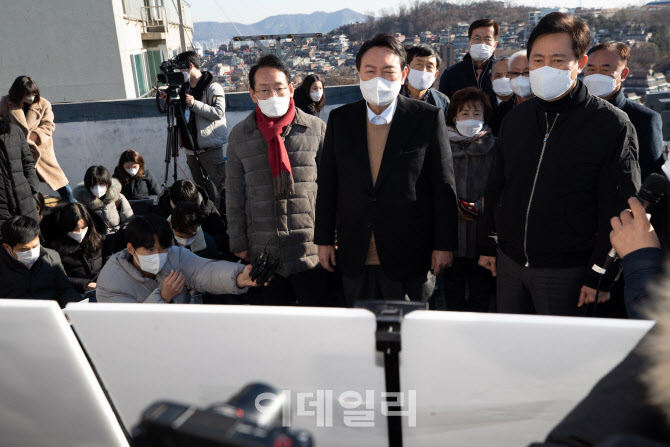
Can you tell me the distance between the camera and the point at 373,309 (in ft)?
4.77

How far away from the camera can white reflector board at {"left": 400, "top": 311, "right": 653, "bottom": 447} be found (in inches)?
54.0

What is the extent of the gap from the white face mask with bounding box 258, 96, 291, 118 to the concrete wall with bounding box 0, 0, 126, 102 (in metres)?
16.8

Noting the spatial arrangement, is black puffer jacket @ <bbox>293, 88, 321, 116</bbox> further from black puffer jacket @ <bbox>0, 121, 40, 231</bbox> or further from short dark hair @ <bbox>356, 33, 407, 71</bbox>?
short dark hair @ <bbox>356, 33, 407, 71</bbox>

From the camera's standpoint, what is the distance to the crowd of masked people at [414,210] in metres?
2.19

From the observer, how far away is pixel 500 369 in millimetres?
1426

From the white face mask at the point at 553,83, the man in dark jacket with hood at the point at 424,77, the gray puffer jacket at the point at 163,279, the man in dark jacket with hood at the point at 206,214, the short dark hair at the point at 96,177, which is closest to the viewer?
the white face mask at the point at 553,83

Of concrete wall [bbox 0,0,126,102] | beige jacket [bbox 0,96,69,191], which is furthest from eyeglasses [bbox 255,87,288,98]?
concrete wall [bbox 0,0,126,102]

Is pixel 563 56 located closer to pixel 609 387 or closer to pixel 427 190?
pixel 427 190

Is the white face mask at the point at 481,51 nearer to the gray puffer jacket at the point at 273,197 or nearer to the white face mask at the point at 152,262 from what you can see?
the gray puffer jacket at the point at 273,197

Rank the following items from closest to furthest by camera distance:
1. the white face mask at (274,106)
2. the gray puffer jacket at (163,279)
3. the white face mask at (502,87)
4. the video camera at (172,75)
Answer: the gray puffer jacket at (163,279) < the white face mask at (274,106) < the white face mask at (502,87) < the video camera at (172,75)

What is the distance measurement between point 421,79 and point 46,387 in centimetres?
309

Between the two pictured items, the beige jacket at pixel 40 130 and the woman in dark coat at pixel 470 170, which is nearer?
the woman in dark coat at pixel 470 170

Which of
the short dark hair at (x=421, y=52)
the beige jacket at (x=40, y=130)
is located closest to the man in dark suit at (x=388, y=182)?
the short dark hair at (x=421, y=52)

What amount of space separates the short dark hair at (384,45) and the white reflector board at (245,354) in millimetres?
1538
